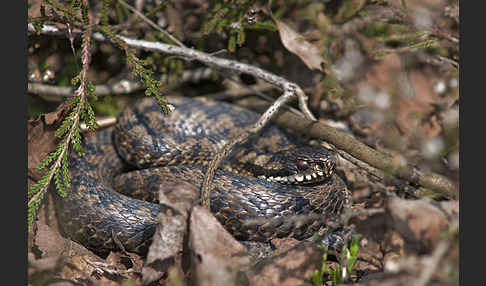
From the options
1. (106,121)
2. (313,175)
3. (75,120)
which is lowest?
(313,175)

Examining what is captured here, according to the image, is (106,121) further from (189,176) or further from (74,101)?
(74,101)

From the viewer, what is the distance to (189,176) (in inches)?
188

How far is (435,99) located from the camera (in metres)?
6.29

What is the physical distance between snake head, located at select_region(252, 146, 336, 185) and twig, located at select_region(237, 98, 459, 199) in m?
0.17

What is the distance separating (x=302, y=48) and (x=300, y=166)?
1678 mm

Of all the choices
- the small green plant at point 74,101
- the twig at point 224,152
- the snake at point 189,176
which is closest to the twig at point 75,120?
the small green plant at point 74,101

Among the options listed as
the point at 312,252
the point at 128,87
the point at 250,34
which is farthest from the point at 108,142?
the point at 312,252

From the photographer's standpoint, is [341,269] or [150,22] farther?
A: [150,22]

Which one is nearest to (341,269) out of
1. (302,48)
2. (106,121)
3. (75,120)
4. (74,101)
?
(75,120)

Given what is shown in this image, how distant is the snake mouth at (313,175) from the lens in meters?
4.76

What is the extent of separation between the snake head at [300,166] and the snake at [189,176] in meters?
0.01

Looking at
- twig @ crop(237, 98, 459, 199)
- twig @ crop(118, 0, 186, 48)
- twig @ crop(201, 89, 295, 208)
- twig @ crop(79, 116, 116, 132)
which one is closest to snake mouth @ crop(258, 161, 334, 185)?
twig @ crop(237, 98, 459, 199)

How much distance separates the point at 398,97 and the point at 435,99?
53cm

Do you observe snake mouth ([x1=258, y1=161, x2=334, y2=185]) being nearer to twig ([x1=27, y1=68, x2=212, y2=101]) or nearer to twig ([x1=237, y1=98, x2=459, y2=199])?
twig ([x1=237, y1=98, x2=459, y2=199])
